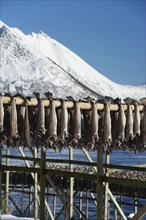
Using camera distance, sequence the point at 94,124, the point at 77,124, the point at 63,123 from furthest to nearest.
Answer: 1. the point at 94,124
2. the point at 77,124
3. the point at 63,123

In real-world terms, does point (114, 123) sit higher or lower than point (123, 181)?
higher

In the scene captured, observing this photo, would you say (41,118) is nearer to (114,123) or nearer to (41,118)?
(41,118)

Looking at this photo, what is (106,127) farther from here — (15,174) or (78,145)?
(15,174)

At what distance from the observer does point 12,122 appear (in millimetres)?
7121

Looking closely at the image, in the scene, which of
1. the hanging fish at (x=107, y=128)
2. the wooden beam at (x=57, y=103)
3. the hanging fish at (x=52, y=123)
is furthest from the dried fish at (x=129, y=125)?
the hanging fish at (x=52, y=123)

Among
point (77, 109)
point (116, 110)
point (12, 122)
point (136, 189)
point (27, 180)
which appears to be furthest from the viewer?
point (27, 180)

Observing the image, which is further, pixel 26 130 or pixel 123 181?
pixel 123 181

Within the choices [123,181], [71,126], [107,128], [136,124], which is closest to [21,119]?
[71,126]

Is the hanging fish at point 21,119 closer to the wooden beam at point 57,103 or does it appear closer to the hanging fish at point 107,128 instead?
the wooden beam at point 57,103

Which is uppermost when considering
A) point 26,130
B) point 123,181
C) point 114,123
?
point 114,123

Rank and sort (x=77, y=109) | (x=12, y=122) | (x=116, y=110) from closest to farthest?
(x=12, y=122) → (x=77, y=109) → (x=116, y=110)

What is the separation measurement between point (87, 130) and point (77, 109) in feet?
1.36

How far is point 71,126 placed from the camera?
7664 millimetres

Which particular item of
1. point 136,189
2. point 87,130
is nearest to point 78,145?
point 87,130
